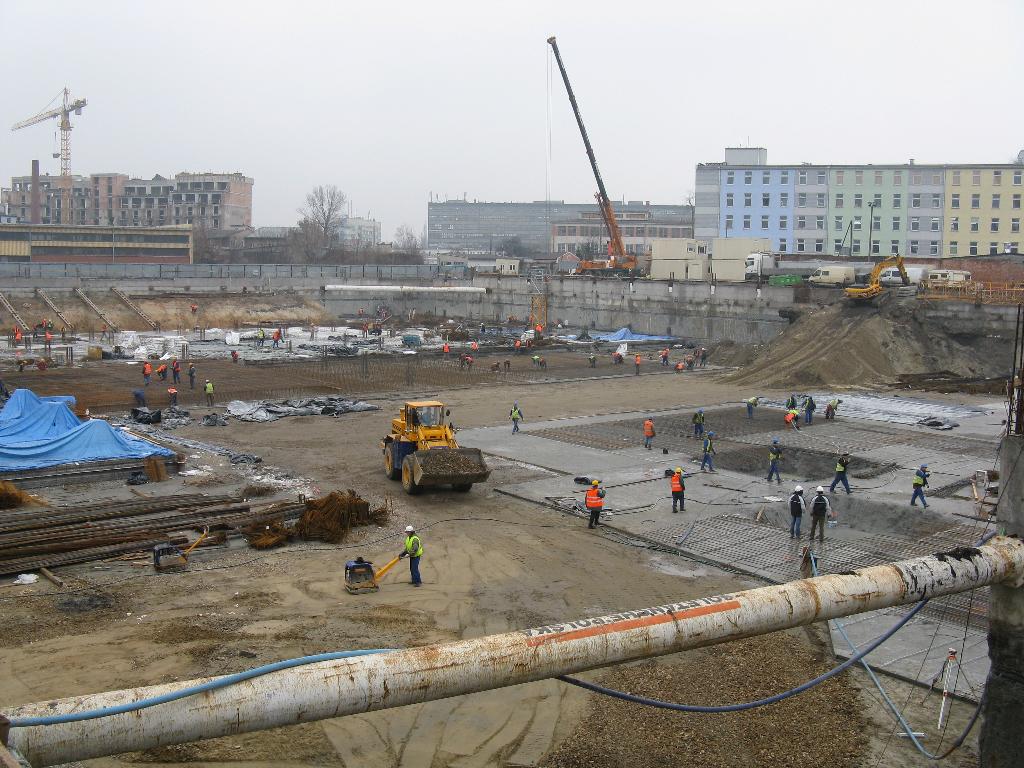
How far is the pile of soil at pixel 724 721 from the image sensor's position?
10961 millimetres

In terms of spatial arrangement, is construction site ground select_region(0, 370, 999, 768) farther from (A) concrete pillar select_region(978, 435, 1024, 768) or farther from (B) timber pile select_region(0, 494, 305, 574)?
(A) concrete pillar select_region(978, 435, 1024, 768)

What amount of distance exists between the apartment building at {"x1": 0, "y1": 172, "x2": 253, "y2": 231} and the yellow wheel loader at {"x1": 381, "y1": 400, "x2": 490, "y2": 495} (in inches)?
5688

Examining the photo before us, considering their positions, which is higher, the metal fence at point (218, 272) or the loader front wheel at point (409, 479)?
the metal fence at point (218, 272)

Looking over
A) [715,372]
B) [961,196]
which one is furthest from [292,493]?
[961,196]

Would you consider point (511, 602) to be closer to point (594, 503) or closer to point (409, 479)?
point (594, 503)

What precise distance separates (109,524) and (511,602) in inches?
352

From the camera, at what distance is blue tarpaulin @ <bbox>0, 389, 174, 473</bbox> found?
2606 centimetres

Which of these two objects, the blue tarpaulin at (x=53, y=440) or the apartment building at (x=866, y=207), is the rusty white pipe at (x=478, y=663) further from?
the apartment building at (x=866, y=207)

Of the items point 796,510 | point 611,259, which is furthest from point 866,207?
point 796,510

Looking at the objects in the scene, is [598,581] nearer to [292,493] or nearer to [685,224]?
[292,493]

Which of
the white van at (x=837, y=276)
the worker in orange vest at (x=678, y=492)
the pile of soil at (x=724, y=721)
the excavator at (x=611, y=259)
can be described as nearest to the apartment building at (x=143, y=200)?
the excavator at (x=611, y=259)

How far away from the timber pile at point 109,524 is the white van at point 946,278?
1772 inches

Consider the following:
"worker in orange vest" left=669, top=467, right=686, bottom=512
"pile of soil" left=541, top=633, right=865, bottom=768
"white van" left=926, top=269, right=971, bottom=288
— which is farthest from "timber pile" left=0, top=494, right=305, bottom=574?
"white van" left=926, top=269, right=971, bottom=288

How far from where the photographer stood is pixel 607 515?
73.0 ft
